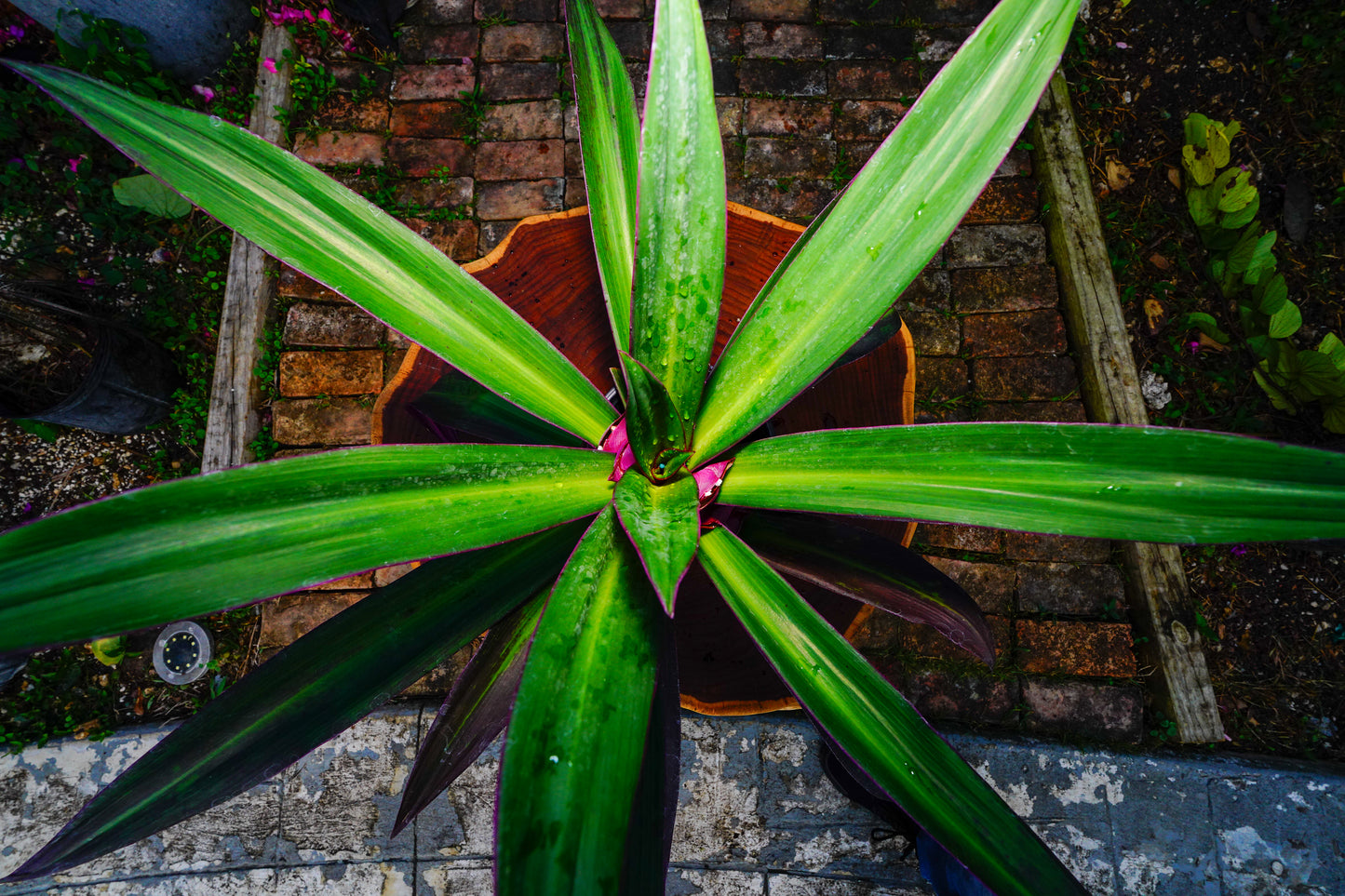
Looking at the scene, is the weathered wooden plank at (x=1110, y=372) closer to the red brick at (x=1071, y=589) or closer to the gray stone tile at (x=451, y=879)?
the red brick at (x=1071, y=589)

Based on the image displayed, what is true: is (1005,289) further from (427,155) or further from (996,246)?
(427,155)

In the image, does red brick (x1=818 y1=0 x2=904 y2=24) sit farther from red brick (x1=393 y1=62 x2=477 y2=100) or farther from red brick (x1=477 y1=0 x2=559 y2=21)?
red brick (x1=393 y1=62 x2=477 y2=100)

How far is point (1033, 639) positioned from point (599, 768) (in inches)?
60.3

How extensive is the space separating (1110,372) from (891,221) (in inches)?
57.6

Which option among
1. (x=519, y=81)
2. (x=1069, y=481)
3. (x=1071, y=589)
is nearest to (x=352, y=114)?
(x=519, y=81)

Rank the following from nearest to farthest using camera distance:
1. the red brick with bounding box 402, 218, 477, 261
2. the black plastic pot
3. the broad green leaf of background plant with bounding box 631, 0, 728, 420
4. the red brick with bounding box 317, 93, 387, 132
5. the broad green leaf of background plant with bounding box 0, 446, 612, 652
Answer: the broad green leaf of background plant with bounding box 0, 446, 612, 652 → the broad green leaf of background plant with bounding box 631, 0, 728, 420 → the black plastic pot → the red brick with bounding box 402, 218, 477, 261 → the red brick with bounding box 317, 93, 387, 132

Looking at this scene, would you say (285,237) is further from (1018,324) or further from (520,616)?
(1018,324)

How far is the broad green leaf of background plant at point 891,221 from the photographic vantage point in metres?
0.70

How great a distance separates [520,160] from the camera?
2.00 metres

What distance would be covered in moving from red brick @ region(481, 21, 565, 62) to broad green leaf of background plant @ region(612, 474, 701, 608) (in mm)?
1805

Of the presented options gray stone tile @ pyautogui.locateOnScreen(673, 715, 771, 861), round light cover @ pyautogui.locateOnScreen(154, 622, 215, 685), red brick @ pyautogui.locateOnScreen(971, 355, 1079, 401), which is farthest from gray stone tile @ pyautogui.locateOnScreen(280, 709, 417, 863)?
red brick @ pyautogui.locateOnScreen(971, 355, 1079, 401)

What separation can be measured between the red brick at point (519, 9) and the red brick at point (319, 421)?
127cm

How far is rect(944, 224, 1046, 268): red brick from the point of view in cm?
194

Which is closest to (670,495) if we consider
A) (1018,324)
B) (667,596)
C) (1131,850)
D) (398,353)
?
(667,596)
